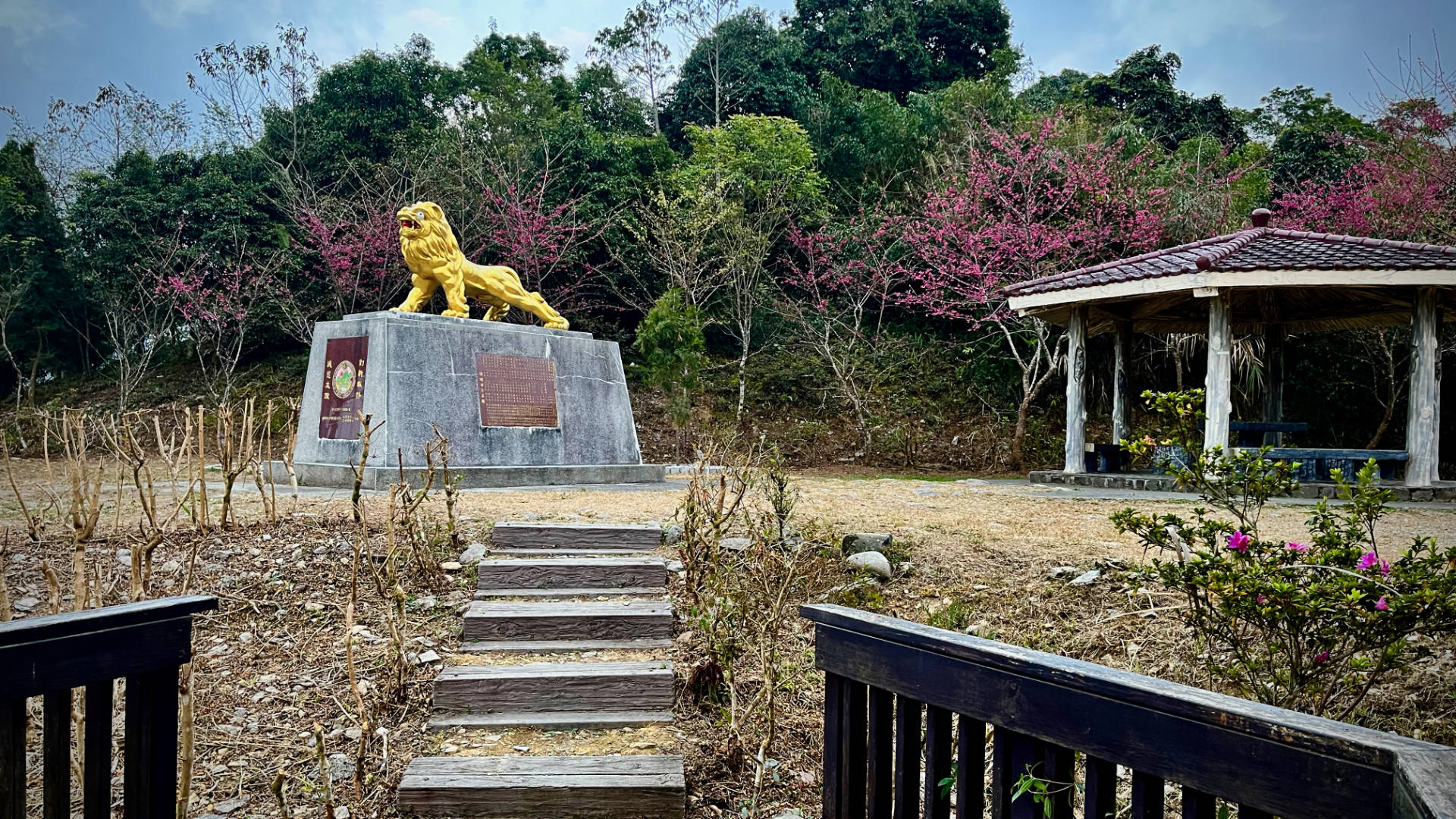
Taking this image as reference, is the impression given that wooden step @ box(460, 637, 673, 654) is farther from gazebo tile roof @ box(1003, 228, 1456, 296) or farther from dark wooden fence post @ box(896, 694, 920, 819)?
gazebo tile roof @ box(1003, 228, 1456, 296)

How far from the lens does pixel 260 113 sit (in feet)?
56.6

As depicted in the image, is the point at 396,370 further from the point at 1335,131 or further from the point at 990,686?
the point at 1335,131

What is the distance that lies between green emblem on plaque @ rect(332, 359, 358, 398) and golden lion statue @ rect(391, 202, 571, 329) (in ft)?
2.48

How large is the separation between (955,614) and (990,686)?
282 cm


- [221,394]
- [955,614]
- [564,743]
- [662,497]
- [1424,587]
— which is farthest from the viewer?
[221,394]

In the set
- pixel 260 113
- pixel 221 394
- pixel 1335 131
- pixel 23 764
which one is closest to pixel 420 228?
pixel 23 764

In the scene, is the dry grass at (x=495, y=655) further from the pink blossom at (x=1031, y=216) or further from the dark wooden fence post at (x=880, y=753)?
the pink blossom at (x=1031, y=216)

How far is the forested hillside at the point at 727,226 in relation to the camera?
13.8 metres

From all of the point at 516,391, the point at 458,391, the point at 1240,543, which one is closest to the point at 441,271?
the point at 458,391

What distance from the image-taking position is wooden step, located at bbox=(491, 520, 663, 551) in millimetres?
5379

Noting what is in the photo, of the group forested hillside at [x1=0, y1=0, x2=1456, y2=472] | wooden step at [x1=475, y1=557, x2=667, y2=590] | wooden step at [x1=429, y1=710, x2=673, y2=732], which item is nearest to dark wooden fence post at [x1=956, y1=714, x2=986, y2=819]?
wooden step at [x1=429, y1=710, x2=673, y2=732]

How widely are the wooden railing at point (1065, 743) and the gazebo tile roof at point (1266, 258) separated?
782cm

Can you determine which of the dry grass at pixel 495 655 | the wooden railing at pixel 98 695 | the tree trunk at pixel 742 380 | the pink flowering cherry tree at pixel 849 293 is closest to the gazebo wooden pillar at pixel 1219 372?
the dry grass at pixel 495 655

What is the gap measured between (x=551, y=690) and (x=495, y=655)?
19.1 inches
